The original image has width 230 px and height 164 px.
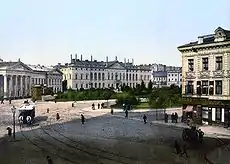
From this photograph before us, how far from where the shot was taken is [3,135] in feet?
21.4

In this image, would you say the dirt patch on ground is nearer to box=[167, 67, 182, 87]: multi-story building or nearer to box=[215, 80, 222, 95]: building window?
box=[215, 80, 222, 95]: building window

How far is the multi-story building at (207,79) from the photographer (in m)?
6.05

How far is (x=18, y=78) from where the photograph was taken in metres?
6.61

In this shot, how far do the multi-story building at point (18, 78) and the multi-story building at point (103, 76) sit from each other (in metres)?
0.61

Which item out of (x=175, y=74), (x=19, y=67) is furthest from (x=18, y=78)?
(x=175, y=74)

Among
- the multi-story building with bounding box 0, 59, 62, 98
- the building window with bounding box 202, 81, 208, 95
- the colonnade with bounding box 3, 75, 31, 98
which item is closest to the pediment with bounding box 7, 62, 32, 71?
the multi-story building with bounding box 0, 59, 62, 98

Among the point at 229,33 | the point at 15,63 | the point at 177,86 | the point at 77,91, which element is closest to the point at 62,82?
the point at 77,91

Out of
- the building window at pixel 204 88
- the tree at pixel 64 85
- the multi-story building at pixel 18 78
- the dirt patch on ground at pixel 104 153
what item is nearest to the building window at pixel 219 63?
the building window at pixel 204 88

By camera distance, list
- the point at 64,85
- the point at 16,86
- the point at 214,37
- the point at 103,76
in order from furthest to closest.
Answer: the point at 103,76, the point at 64,85, the point at 16,86, the point at 214,37

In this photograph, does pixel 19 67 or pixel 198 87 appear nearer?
pixel 19 67

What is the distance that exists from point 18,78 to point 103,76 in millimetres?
2288

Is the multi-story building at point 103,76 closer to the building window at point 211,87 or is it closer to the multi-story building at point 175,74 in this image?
the multi-story building at point 175,74

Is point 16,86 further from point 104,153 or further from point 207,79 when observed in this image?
point 207,79

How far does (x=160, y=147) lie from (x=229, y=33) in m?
2.06
